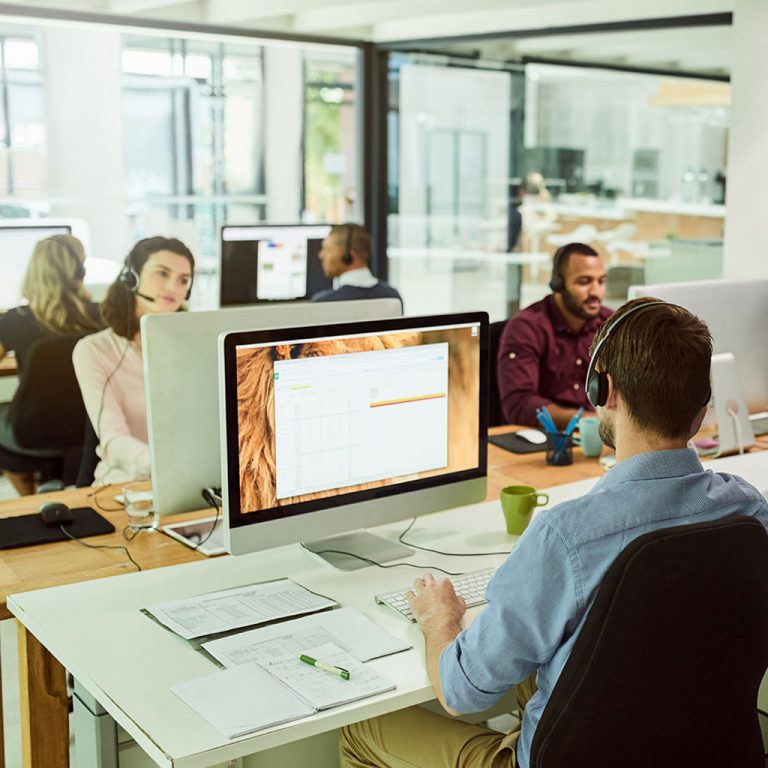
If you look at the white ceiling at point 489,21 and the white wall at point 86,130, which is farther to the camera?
the white wall at point 86,130

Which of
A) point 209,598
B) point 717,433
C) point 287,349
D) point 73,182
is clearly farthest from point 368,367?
point 73,182

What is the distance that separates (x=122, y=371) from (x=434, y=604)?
143 centimetres

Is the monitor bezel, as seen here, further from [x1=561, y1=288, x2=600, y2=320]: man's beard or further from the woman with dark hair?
[x1=561, y1=288, x2=600, y2=320]: man's beard

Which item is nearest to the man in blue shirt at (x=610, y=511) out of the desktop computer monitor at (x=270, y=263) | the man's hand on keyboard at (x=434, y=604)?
the man's hand on keyboard at (x=434, y=604)

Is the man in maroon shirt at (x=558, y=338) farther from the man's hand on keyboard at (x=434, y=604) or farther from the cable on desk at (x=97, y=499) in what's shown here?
the man's hand on keyboard at (x=434, y=604)

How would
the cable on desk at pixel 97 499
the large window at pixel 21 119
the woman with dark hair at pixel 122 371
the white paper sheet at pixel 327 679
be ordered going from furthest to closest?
the large window at pixel 21 119, the woman with dark hair at pixel 122 371, the cable on desk at pixel 97 499, the white paper sheet at pixel 327 679

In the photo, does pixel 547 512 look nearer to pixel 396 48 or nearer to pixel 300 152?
pixel 396 48

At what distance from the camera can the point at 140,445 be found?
2.69 meters

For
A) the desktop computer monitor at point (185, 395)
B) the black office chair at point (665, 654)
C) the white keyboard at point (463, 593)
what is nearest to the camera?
the black office chair at point (665, 654)

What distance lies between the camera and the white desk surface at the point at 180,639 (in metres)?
1.43

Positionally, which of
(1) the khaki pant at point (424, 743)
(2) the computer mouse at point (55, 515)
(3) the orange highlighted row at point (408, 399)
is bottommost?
(1) the khaki pant at point (424, 743)

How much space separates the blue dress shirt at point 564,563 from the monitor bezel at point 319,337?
0.54m

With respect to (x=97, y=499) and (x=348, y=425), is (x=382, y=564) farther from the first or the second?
(x=97, y=499)

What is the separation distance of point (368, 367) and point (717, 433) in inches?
58.3
